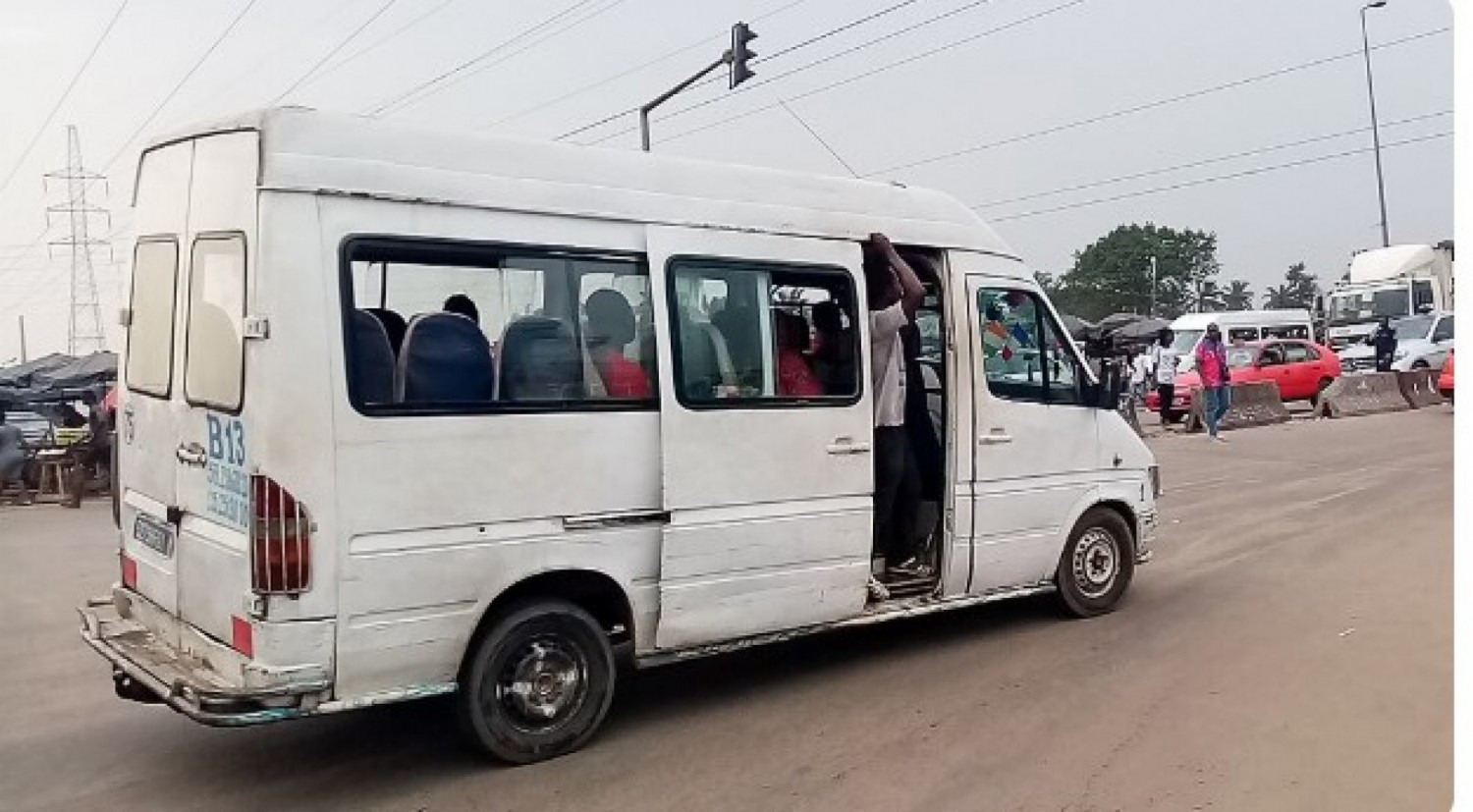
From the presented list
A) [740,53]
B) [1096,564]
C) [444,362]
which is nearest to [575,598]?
[444,362]

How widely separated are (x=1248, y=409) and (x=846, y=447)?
1699 centimetres

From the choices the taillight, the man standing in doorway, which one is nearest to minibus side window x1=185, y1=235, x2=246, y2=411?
the taillight

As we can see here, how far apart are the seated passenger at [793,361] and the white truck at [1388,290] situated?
87.2 ft

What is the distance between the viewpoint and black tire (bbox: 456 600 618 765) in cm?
482

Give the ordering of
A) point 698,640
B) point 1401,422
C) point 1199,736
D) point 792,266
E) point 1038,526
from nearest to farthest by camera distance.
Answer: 1. point 1199,736
2. point 698,640
3. point 792,266
4. point 1038,526
5. point 1401,422

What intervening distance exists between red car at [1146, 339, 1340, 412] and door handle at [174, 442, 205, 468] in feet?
66.6

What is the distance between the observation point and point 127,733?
18.2 ft

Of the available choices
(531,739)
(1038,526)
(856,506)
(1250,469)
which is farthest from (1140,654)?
(1250,469)

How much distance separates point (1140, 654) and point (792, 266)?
2.85 metres

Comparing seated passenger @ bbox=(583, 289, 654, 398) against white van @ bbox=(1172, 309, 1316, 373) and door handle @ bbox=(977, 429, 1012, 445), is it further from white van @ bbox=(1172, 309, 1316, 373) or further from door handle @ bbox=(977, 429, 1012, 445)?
white van @ bbox=(1172, 309, 1316, 373)

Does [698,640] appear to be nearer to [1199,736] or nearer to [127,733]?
[1199,736]

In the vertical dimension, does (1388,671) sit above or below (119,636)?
below

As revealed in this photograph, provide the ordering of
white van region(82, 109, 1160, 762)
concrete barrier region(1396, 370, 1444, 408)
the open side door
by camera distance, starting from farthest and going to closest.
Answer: concrete barrier region(1396, 370, 1444, 408), the open side door, white van region(82, 109, 1160, 762)

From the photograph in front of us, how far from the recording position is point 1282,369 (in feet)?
74.7
